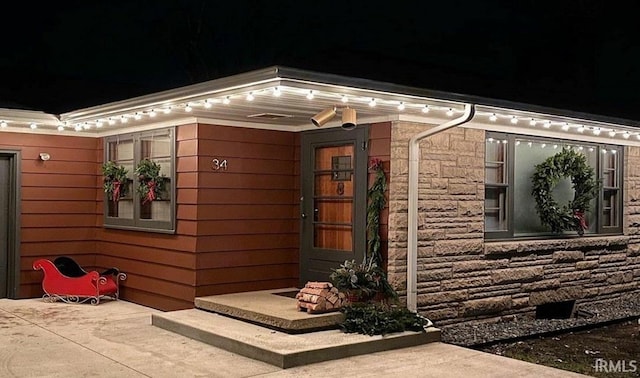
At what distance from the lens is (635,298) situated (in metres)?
10.4

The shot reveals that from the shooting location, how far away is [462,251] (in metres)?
8.08

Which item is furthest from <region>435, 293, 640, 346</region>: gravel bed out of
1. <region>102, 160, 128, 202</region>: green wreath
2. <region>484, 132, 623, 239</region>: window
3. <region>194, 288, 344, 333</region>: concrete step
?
<region>102, 160, 128, 202</region>: green wreath

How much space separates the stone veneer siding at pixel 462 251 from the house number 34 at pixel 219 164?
1942mm

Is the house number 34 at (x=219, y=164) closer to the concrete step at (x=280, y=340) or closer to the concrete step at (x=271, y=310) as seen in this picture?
the concrete step at (x=271, y=310)

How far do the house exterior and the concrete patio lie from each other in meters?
1.19

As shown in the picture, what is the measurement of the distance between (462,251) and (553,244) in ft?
5.68

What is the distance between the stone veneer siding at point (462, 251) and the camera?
748 cm

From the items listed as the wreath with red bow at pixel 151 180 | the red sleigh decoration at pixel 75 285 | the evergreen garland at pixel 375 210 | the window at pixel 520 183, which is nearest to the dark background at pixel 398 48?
the window at pixel 520 183

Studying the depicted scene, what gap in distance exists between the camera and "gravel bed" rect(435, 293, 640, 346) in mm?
7596

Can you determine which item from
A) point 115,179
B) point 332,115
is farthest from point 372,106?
point 115,179

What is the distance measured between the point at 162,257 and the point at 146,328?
128 centimetres

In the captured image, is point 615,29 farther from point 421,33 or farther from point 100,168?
point 100,168

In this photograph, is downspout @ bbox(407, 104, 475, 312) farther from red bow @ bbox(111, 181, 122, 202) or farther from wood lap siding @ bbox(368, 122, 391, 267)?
red bow @ bbox(111, 181, 122, 202)

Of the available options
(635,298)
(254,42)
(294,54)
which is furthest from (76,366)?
(294,54)
